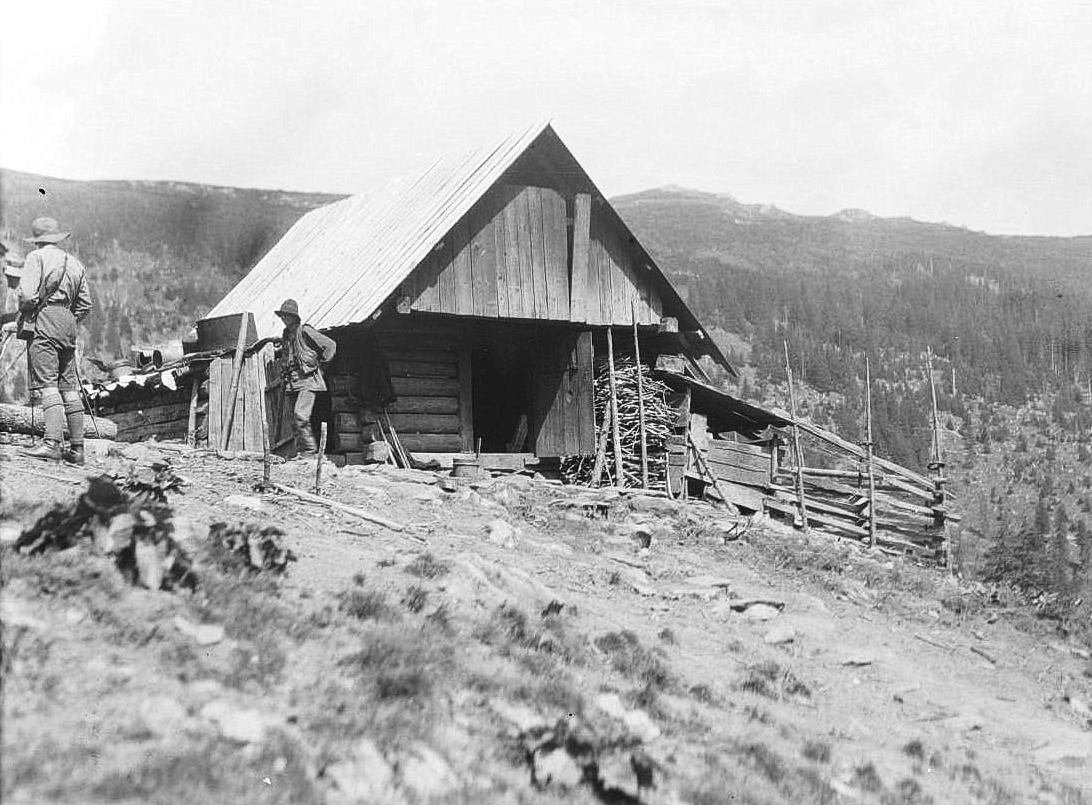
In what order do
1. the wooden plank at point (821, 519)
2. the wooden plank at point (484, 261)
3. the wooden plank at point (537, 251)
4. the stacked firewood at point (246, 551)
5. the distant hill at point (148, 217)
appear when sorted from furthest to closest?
the distant hill at point (148, 217), the wooden plank at point (821, 519), the wooden plank at point (537, 251), the wooden plank at point (484, 261), the stacked firewood at point (246, 551)

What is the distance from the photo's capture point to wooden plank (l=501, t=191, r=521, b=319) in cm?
1702

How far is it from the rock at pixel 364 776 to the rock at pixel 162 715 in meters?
0.73

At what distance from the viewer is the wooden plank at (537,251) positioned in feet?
56.8

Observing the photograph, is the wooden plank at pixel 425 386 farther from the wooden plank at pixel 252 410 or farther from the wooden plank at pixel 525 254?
the wooden plank at pixel 252 410

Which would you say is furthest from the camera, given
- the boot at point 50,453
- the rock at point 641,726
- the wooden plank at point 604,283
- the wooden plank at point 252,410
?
the wooden plank at point 604,283

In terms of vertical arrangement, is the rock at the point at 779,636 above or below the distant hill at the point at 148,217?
below

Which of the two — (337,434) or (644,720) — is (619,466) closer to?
(337,434)

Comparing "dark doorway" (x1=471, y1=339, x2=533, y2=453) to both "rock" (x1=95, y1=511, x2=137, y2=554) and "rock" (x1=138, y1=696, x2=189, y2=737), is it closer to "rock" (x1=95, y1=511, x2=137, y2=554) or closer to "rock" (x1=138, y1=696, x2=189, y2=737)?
"rock" (x1=95, y1=511, x2=137, y2=554)

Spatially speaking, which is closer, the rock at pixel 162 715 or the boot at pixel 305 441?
the rock at pixel 162 715

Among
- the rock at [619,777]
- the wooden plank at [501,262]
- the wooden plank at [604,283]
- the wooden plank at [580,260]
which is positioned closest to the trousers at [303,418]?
the wooden plank at [501,262]

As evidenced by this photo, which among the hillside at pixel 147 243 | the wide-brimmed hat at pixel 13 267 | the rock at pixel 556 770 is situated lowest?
the rock at pixel 556 770

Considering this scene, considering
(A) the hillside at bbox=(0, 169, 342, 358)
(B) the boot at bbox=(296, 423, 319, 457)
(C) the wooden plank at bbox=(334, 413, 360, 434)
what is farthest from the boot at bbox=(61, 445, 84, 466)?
(A) the hillside at bbox=(0, 169, 342, 358)

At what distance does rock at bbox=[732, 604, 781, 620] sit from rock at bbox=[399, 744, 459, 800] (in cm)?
591

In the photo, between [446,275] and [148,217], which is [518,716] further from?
[148,217]
